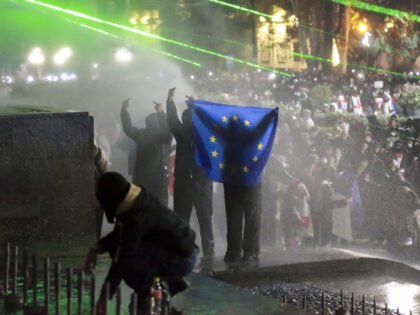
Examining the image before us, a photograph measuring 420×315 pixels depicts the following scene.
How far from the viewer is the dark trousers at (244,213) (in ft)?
28.6

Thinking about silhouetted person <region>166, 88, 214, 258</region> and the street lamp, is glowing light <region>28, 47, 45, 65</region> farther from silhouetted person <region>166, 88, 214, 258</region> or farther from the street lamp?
silhouetted person <region>166, 88, 214, 258</region>

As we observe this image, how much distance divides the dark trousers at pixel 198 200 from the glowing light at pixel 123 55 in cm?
2607

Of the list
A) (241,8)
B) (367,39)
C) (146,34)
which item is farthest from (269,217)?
(146,34)

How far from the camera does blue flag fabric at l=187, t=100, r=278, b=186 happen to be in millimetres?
8680

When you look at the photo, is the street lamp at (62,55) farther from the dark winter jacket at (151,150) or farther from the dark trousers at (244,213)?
the dark trousers at (244,213)

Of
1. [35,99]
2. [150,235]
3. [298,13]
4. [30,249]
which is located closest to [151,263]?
[150,235]

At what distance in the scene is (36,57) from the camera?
3067 centimetres

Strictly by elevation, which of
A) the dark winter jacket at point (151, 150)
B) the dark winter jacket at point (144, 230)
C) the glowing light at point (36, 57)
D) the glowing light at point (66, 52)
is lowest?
the dark winter jacket at point (144, 230)

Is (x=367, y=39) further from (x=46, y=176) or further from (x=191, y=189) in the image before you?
(x=46, y=176)

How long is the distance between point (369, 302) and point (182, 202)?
9.63ft

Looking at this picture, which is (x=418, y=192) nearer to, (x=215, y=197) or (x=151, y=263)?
(x=215, y=197)

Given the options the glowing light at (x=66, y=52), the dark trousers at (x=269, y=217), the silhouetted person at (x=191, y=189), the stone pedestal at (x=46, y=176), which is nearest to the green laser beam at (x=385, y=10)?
the glowing light at (x=66, y=52)

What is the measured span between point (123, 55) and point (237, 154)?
28.4 metres

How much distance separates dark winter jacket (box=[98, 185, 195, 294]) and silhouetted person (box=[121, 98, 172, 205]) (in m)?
5.84
